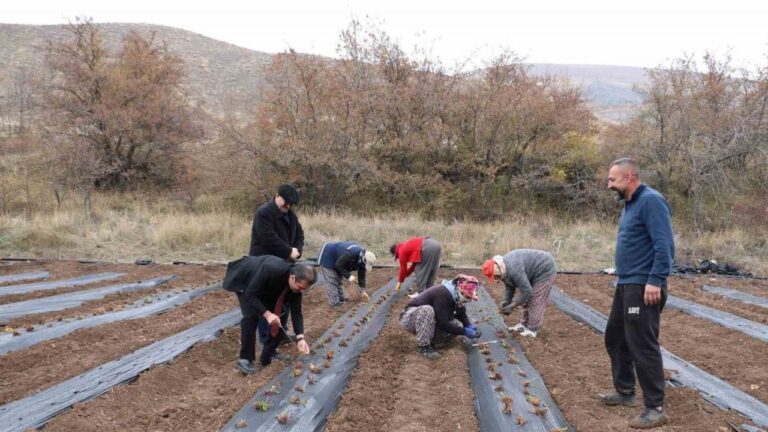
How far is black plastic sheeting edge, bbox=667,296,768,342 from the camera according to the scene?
6079mm

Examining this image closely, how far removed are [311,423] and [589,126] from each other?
1698 cm

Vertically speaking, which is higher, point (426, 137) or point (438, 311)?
point (426, 137)

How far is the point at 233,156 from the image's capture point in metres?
16.7

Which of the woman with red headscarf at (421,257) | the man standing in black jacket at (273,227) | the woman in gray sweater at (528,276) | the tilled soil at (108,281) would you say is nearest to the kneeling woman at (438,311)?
the woman in gray sweater at (528,276)

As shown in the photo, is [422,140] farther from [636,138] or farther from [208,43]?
[208,43]

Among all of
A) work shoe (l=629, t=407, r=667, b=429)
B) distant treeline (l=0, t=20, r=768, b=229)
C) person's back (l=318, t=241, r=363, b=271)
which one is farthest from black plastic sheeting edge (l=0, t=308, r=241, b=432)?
distant treeline (l=0, t=20, r=768, b=229)

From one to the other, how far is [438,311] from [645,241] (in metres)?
2.28

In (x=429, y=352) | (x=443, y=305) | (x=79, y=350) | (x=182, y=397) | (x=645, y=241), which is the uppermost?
(x=645, y=241)

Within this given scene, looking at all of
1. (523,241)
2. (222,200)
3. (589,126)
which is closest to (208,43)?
(222,200)

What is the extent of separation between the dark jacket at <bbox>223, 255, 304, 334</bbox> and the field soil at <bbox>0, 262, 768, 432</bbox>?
625 mm

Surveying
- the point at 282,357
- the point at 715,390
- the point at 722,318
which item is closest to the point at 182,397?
the point at 282,357

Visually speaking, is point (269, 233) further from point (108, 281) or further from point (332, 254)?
point (108, 281)

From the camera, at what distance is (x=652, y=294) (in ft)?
11.7

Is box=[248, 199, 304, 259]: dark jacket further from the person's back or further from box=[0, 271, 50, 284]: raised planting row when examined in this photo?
box=[0, 271, 50, 284]: raised planting row
